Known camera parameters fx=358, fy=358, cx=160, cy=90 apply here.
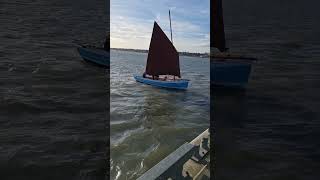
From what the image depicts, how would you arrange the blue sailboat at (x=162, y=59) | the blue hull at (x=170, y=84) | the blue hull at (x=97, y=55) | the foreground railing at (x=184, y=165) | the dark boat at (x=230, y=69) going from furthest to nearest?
1. the blue hull at (x=97, y=55)
2. the blue sailboat at (x=162, y=59)
3. the blue hull at (x=170, y=84)
4. the dark boat at (x=230, y=69)
5. the foreground railing at (x=184, y=165)

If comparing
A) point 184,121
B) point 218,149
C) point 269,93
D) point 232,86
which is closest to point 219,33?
point 232,86

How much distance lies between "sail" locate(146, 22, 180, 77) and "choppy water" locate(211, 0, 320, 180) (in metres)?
5.12

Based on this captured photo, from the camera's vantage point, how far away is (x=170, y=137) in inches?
610

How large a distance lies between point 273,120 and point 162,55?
577 inches

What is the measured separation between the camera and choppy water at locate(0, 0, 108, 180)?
38.3ft

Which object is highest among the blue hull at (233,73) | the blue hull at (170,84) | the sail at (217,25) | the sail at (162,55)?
the sail at (217,25)

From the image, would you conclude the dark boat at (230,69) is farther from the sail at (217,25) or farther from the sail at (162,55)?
the sail at (162,55)

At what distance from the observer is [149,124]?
17.9 metres

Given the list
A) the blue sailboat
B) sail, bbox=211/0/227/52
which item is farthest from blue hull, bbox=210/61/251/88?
the blue sailboat

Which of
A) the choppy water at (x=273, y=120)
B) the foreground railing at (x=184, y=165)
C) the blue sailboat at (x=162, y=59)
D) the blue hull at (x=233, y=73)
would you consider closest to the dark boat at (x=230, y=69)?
the blue hull at (x=233, y=73)

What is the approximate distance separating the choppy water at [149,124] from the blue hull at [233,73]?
2.12 m

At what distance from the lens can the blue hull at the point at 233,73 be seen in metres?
27.2

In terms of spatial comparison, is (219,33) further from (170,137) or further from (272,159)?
(272,159)

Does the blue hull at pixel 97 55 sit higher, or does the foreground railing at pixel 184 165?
the blue hull at pixel 97 55
